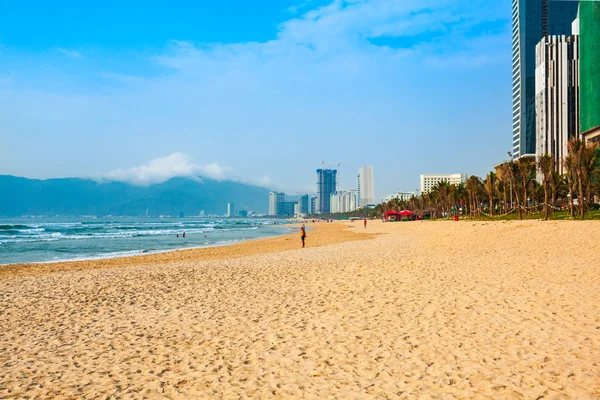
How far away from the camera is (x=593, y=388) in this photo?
4.90m

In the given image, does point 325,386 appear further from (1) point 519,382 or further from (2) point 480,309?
(2) point 480,309

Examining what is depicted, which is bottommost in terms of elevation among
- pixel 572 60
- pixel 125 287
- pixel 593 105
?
A: pixel 125 287

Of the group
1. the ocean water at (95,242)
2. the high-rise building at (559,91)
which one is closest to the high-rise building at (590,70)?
the high-rise building at (559,91)

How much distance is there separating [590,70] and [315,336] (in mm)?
102238

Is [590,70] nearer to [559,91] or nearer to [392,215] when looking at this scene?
[559,91]

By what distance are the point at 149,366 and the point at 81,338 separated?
235 centimetres

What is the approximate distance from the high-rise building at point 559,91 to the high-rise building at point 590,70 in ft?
108

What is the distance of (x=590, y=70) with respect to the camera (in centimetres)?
8619

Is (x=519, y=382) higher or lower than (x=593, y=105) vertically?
lower

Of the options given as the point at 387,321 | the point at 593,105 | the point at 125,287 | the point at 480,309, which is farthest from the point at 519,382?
the point at 593,105

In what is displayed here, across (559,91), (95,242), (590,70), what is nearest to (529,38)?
(559,91)

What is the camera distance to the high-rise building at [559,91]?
A: 121 metres

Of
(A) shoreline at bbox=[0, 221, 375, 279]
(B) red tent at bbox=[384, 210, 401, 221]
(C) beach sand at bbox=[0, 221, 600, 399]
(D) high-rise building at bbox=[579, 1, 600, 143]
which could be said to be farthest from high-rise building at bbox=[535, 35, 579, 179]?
(C) beach sand at bbox=[0, 221, 600, 399]

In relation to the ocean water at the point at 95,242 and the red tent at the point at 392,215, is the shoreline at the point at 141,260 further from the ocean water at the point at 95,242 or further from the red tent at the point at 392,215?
the red tent at the point at 392,215
